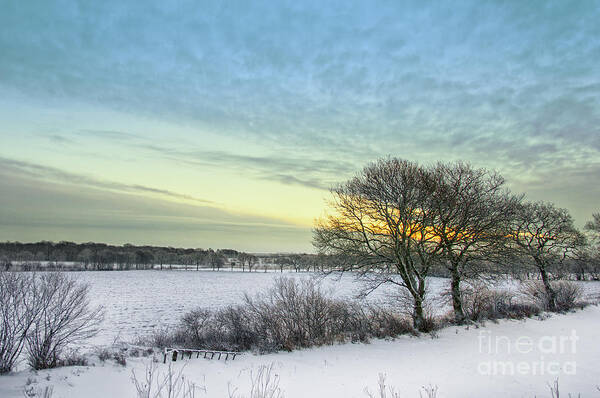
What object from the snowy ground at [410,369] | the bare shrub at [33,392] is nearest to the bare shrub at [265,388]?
the snowy ground at [410,369]

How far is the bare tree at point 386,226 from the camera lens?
1780 centimetres

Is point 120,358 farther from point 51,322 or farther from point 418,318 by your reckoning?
point 418,318

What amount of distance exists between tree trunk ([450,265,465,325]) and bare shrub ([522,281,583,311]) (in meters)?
9.01

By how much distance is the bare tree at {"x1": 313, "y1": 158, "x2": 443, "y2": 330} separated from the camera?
17797 millimetres

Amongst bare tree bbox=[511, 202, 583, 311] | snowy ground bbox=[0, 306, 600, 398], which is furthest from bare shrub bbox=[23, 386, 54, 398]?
bare tree bbox=[511, 202, 583, 311]

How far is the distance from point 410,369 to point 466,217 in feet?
30.1

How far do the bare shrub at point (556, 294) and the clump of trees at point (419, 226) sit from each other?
7.47m

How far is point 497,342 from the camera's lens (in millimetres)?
15719

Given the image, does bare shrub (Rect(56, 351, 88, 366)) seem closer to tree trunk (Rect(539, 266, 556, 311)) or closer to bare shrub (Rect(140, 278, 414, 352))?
bare shrub (Rect(140, 278, 414, 352))

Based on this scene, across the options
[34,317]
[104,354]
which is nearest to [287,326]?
[104,354]

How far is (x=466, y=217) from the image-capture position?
59.2ft

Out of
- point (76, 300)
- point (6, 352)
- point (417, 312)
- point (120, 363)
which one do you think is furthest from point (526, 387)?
point (6, 352)

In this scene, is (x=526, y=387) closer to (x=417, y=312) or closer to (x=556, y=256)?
(x=417, y=312)

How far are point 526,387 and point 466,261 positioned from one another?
8.79 meters
